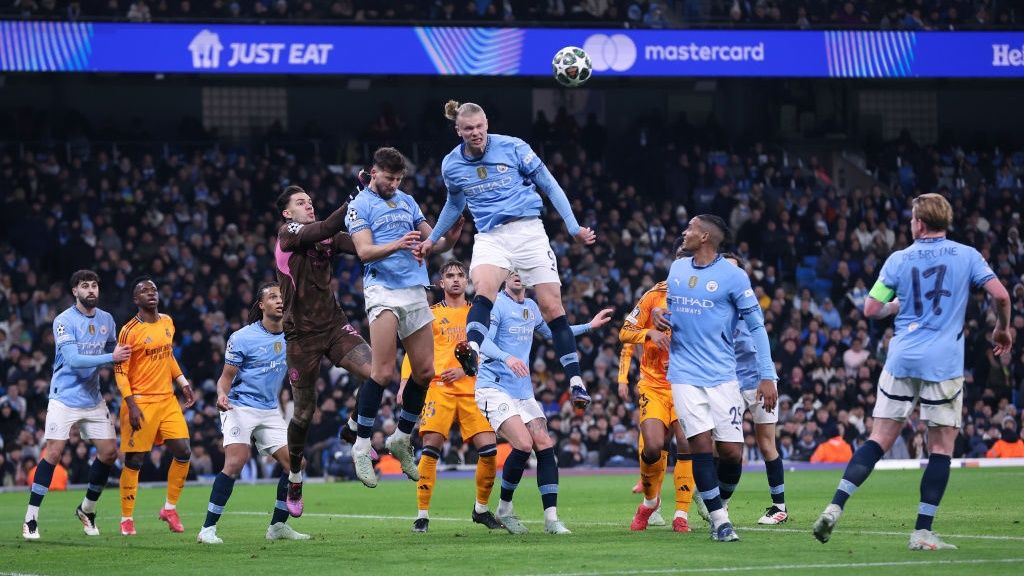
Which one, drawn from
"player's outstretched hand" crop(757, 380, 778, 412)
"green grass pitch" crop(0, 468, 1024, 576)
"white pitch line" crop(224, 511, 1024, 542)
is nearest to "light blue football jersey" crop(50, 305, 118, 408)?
"green grass pitch" crop(0, 468, 1024, 576)

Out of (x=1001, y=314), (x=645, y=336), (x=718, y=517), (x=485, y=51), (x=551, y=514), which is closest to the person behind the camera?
(x=1001, y=314)

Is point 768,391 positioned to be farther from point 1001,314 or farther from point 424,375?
point 424,375

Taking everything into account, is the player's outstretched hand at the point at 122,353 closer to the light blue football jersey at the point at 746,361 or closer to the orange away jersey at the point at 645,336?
the orange away jersey at the point at 645,336

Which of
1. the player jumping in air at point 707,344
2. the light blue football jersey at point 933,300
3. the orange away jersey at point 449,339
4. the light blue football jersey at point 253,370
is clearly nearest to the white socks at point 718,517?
the player jumping in air at point 707,344

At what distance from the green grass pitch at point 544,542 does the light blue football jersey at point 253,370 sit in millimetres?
1426

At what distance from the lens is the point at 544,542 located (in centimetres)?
1255

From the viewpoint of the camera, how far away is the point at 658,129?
38.5m

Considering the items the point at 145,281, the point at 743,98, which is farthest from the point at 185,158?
the point at 145,281

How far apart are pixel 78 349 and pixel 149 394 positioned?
41.5 inches

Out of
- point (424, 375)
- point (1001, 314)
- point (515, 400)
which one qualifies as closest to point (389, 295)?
point (424, 375)

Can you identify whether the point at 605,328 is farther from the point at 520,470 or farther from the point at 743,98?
the point at 520,470

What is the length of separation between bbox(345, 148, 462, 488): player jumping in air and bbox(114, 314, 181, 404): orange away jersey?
496 cm

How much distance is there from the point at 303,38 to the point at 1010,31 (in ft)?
57.8

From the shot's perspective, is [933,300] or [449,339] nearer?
[933,300]
